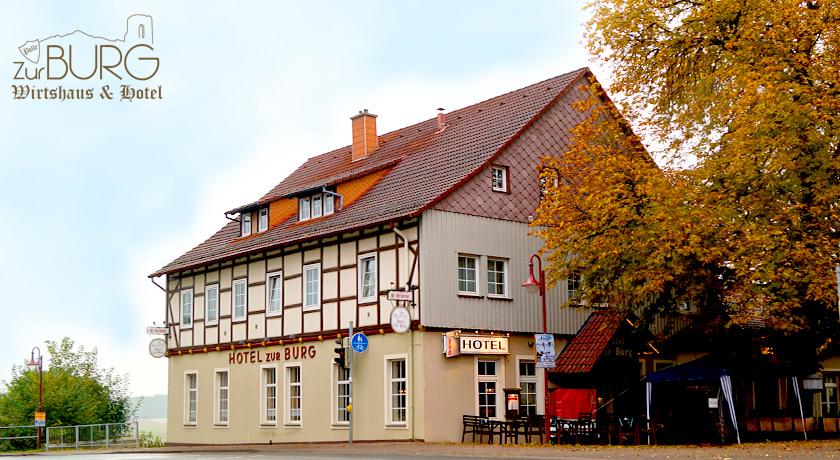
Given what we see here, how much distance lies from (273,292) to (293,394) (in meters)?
3.43

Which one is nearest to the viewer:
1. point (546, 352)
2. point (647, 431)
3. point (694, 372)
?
point (546, 352)

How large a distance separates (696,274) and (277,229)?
15.4 meters

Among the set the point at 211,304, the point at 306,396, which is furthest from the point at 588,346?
the point at 211,304

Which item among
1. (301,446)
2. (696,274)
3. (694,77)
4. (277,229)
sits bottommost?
(301,446)

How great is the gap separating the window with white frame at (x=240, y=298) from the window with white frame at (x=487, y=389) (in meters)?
9.94

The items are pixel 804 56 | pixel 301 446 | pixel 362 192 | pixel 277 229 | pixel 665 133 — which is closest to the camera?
pixel 804 56

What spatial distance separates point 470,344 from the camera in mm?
30406

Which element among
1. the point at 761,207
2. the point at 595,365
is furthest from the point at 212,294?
the point at 761,207

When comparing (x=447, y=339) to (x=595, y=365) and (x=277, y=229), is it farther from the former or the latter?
(x=277, y=229)

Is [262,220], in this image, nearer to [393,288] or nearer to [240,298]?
[240,298]

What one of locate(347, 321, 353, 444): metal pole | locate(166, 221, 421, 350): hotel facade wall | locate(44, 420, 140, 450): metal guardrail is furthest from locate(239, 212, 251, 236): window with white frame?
locate(44, 420, 140, 450): metal guardrail

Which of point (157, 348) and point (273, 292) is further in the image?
point (157, 348)

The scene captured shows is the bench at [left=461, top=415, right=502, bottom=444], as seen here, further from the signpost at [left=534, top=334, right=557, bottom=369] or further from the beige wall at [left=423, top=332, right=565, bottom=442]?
the signpost at [left=534, top=334, right=557, bottom=369]

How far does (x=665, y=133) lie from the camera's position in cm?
2870
